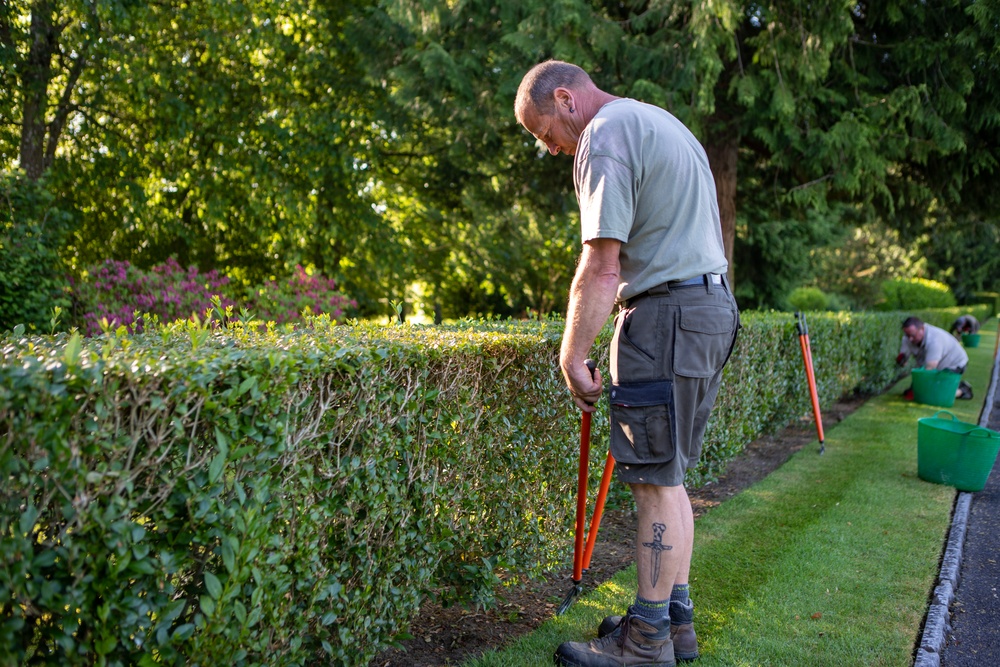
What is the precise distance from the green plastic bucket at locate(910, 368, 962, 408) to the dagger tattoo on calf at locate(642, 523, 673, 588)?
8.12m

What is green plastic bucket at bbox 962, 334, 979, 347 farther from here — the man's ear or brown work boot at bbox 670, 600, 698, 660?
the man's ear

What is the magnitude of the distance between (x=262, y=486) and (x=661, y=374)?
1402 millimetres

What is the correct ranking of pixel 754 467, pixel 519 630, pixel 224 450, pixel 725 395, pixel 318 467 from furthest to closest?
1. pixel 754 467
2. pixel 725 395
3. pixel 519 630
4. pixel 318 467
5. pixel 224 450

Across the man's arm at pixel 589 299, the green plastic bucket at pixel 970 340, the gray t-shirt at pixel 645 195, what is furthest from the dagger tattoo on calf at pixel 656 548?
the green plastic bucket at pixel 970 340

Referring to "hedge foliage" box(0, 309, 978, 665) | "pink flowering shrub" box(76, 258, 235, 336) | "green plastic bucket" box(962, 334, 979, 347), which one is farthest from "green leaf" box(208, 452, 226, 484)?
"green plastic bucket" box(962, 334, 979, 347)

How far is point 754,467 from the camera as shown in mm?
6594

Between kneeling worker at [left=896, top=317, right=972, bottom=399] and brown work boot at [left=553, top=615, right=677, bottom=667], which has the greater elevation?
kneeling worker at [left=896, top=317, right=972, bottom=399]

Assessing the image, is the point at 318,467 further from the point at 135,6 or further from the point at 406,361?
the point at 135,6

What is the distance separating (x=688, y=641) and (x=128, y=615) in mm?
2087

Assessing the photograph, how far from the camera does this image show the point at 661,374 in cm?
261

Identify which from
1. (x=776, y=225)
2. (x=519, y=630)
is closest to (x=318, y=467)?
(x=519, y=630)

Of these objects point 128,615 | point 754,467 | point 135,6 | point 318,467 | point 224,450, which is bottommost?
point 754,467

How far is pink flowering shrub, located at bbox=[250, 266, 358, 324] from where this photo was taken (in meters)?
8.39

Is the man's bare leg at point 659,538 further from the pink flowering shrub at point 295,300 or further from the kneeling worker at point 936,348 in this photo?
the kneeling worker at point 936,348
